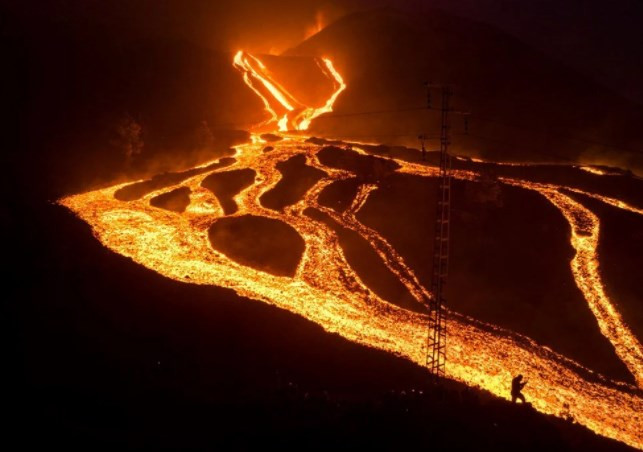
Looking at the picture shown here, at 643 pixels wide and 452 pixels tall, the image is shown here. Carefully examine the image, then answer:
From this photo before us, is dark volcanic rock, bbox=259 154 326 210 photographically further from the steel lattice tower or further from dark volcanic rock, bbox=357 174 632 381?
the steel lattice tower

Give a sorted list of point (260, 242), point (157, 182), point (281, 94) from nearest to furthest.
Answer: point (260, 242) → point (157, 182) → point (281, 94)

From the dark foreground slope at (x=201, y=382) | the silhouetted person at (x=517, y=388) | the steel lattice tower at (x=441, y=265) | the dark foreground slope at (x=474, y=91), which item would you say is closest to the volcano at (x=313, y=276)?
the dark foreground slope at (x=201, y=382)

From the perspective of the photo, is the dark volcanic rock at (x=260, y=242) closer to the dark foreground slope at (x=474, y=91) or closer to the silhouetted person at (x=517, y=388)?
the silhouetted person at (x=517, y=388)

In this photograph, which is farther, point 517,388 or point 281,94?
point 281,94

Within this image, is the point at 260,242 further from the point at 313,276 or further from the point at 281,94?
the point at 281,94

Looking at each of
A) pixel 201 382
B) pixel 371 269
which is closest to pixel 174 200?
pixel 371 269
